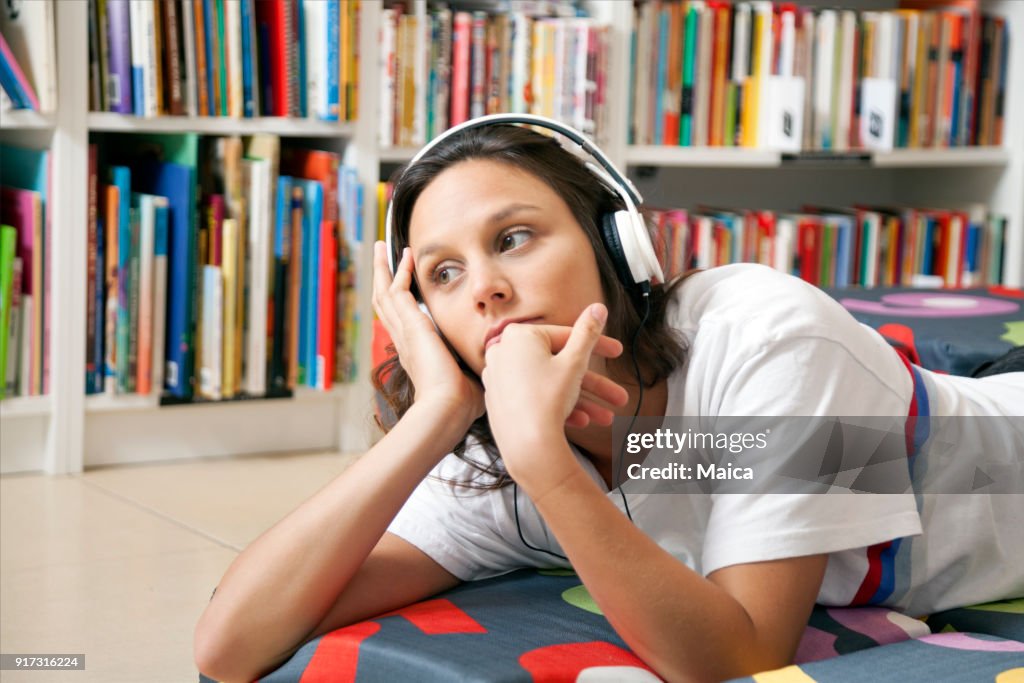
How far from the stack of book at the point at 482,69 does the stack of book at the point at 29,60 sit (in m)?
0.60

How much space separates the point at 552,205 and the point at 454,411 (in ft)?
0.63

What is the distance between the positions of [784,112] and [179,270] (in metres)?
1.35

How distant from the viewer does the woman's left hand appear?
0.87m

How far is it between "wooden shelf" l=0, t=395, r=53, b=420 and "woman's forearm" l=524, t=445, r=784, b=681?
4.83 feet

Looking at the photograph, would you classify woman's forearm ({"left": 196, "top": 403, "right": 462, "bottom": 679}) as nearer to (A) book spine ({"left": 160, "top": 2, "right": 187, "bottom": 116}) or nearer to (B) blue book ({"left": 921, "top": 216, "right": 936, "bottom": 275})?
(A) book spine ({"left": 160, "top": 2, "right": 187, "bottom": 116})

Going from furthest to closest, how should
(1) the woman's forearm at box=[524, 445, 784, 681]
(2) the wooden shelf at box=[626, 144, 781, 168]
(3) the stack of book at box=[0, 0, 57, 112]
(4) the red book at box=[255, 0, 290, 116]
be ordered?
(2) the wooden shelf at box=[626, 144, 781, 168], (4) the red book at box=[255, 0, 290, 116], (3) the stack of book at box=[0, 0, 57, 112], (1) the woman's forearm at box=[524, 445, 784, 681]

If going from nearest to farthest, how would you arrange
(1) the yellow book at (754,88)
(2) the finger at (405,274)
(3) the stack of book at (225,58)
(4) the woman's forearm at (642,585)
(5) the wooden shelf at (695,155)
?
(4) the woman's forearm at (642,585) → (2) the finger at (405,274) → (3) the stack of book at (225,58) → (5) the wooden shelf at (695,155) → (1) the yellow book at (754,88)

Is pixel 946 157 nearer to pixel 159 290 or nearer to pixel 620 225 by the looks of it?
pixel 159 290

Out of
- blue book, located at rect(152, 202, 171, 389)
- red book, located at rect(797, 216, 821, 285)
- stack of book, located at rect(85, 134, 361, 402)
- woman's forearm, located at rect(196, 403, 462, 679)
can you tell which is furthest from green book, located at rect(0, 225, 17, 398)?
red book, located at rect(797, 216, 821, 285)

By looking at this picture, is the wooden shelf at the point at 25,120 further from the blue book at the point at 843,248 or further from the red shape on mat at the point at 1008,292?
the blue book at the point at 843,248

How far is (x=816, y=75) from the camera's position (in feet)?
9.27

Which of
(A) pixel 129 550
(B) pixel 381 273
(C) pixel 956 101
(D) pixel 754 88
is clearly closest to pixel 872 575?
(B) pixel 381 273

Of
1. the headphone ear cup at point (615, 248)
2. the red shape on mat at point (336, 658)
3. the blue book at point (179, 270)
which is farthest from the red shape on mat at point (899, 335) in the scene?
the blue book at point (179, 270)

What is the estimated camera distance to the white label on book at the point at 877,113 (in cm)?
284
